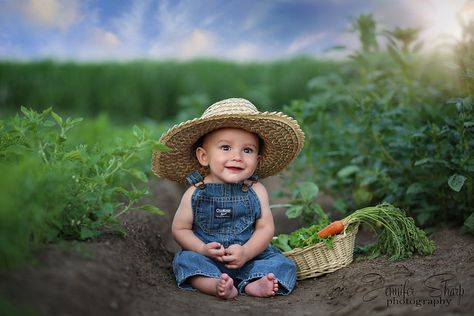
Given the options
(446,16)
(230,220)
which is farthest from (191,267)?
(446,16)

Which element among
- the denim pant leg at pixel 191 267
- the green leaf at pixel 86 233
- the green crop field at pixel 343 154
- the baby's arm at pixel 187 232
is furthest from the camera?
the baby's arm at pixel 187 232

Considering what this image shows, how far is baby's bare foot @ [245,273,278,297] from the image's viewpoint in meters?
3.17

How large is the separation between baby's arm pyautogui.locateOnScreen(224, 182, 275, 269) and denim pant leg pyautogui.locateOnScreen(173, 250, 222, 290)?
0.10 m

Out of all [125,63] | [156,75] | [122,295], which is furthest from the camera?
[125,63]

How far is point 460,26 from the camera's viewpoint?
386 centimetres

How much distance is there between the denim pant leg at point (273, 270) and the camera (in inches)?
128

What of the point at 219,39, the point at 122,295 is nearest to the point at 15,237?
the point at 122,295

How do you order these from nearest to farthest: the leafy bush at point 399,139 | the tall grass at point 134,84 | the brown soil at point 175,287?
the brown soil at point 175,287, the leafy bush at point 399,139, the tall grass at point 134,84

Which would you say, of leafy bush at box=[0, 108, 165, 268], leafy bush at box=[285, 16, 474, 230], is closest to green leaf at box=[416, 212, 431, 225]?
leafy bush at box=[285, 16, 474, 230]

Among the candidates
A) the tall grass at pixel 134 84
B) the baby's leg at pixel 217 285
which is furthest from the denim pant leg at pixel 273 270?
the tall grass at pixel 134 84

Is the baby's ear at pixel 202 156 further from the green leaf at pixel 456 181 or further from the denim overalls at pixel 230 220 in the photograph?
the green leaf at pixel 456 181

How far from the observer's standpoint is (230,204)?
11.2 feet

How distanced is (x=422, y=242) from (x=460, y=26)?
1.52 metres

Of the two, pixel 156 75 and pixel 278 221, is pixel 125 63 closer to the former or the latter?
pixel 156 75
